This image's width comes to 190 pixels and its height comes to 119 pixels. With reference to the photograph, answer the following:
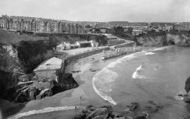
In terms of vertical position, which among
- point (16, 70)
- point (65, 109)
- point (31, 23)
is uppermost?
point (31, 23)

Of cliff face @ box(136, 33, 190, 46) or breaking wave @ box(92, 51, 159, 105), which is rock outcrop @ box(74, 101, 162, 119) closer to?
breaking wave @ box(92, 51, 159, 105)

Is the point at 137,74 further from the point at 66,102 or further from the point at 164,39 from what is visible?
the point at 164,39

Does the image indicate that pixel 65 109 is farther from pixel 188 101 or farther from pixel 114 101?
pixel 188 101

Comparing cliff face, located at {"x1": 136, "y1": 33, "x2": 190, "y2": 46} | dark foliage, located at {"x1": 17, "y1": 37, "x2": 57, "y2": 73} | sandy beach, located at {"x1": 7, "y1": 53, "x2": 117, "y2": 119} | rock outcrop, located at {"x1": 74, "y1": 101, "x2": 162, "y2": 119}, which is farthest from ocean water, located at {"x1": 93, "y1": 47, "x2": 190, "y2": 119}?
cliff face, located at {"x1": 136, "y1": 33, "x2": 190, "y2": 46}

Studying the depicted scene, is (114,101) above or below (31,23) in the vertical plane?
below

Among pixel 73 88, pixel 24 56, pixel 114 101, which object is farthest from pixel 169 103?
pixel 24 56

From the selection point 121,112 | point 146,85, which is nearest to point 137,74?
point 146,85

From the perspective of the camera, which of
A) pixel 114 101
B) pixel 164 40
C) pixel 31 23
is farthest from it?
pixel 164 40
